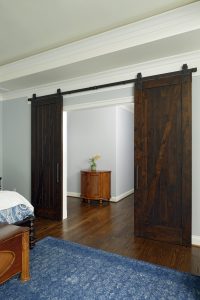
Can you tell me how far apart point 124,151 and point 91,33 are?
12.4ft

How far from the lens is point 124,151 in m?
6.27

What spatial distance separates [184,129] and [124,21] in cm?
161

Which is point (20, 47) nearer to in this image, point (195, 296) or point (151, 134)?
point (151, 134)

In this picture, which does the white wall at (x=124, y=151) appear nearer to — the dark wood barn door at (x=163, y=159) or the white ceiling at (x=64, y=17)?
the dark wood barn door at (x=163, y=159)

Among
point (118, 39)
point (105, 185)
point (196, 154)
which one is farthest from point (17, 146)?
point (196, 154)

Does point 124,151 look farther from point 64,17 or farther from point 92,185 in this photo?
point 64,17

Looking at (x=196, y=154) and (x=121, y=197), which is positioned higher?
(x=196, y=154)

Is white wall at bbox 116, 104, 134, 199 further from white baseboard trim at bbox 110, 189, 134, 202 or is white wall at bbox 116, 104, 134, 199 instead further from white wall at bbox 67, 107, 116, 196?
white wall at bbox 67, 107, 116, 196

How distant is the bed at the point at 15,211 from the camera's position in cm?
275

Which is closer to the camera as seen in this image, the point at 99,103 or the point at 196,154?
the point at 196,154

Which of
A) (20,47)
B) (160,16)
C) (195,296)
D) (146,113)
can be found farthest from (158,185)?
(20,47)

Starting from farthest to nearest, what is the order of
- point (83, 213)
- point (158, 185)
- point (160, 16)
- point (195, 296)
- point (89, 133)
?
point (89, 133) < point (83, 213) < point (158, 185) < point (160, 16) < point (195, 296)

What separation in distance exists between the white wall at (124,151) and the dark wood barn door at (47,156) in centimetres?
204

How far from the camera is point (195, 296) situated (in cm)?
200
